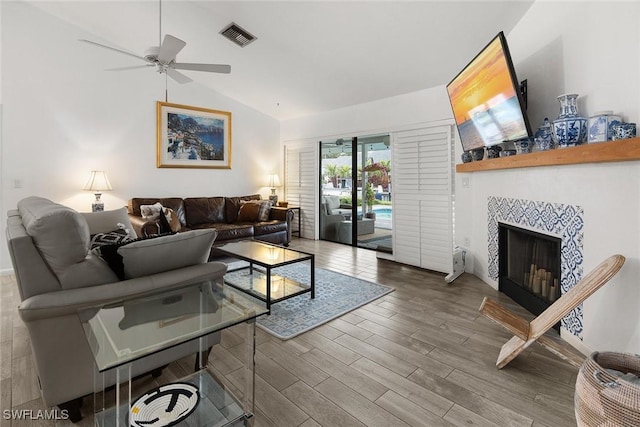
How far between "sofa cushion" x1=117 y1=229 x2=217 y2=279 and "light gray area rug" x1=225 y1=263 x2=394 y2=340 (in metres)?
0.96

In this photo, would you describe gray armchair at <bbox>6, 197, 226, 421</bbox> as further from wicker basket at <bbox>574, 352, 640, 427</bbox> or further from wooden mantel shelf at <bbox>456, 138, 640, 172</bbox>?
wooden mantel shelf at <bbox>456, 138, 640, 172</bbox>

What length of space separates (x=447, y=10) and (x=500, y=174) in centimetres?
163

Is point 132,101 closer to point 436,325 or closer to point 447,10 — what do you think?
point 447,10

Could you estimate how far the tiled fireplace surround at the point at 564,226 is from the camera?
2.15 meters

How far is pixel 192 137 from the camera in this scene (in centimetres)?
539

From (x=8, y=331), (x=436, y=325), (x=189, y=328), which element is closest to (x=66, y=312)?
(x=189, y=328)

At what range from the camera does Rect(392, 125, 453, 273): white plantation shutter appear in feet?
13.1

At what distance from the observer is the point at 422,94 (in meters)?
4.28

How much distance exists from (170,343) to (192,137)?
4.78 metres

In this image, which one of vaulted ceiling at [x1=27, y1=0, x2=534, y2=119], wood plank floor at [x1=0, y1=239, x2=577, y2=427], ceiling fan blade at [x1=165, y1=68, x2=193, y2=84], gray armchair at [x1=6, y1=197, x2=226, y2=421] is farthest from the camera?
ceiling fan blade at [x1=165, y1=68, x2=193, y2=84]

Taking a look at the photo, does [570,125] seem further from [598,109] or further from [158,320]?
[158,320]

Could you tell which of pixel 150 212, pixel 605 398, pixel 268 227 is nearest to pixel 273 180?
pixel 268 227

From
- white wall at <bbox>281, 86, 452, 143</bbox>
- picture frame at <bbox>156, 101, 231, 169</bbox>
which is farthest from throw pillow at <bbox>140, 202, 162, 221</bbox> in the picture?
white wall at <bbox>281, 86, 452, 143</bbox>

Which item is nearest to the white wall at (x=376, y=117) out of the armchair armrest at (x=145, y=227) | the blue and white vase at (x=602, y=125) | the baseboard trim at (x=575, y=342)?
the blue and white vase at (x=602, y=125)
